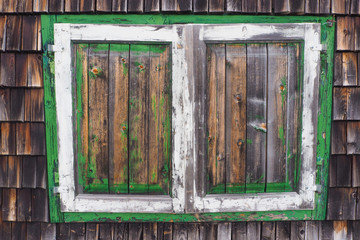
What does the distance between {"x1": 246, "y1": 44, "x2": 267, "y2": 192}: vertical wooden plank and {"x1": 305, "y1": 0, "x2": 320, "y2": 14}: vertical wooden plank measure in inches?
16.2

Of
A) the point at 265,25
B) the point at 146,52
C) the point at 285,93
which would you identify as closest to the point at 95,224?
the point at 146,52

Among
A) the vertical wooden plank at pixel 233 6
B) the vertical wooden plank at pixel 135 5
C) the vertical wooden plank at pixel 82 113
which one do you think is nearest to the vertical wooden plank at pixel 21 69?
the vertical wooden plank at pixel 82 113

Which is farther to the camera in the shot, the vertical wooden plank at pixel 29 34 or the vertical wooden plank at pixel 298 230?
the vertical wooden plank at pixel 298 230

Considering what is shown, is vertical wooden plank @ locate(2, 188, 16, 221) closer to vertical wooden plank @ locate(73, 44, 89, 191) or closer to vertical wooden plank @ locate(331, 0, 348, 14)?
vertical wooden plank @ locate(73, 44, 89, 191)

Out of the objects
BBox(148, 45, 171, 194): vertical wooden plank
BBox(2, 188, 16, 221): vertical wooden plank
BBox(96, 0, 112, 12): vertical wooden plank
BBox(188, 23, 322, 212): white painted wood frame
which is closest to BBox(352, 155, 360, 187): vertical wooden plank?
BBox(188, 23, 322, 212): white painted wood frame

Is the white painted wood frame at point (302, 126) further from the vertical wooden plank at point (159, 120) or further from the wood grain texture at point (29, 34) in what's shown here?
the wood grain texture at point (29, 34)

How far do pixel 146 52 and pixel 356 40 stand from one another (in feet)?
4.99

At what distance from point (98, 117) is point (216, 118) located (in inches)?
33.6

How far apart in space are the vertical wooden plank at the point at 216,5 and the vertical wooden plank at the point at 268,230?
1620 millimetres

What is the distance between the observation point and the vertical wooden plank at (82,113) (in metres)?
2.05

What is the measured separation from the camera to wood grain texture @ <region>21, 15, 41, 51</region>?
207 centimetres

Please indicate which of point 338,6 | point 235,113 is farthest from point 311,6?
point 235,113

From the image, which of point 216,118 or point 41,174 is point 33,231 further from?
point 216,118

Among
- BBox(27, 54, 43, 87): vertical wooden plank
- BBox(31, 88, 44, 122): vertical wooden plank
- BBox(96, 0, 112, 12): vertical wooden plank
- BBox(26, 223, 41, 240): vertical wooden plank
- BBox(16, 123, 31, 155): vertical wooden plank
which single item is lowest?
BBox(26, 223, 41, 240): vertical wooden plank
